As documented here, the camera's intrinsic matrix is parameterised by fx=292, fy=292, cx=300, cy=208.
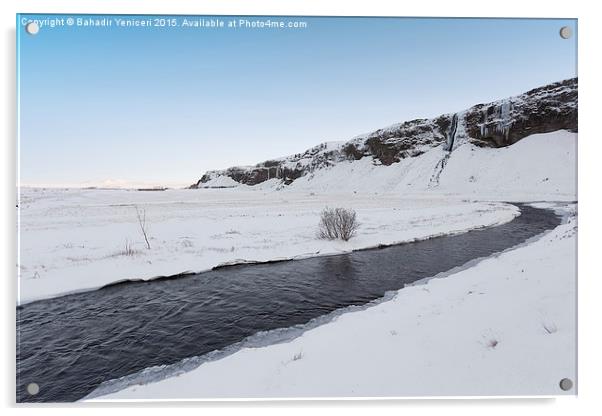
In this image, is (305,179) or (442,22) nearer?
(442,22)

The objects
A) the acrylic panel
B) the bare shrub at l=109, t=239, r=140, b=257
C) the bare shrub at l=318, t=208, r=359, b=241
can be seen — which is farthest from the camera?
the bare shrub at l=318, t=208, r=359, b=241

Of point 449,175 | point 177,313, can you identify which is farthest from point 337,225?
point 449,175

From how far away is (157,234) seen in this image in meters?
12.0

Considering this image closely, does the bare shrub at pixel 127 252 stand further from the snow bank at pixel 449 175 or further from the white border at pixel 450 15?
the snow bank at pixel 449 175

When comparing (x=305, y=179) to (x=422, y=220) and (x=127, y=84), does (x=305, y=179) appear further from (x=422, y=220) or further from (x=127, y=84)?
(x=127, y=84)

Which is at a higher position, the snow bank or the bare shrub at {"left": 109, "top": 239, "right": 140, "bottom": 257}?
the snow bank

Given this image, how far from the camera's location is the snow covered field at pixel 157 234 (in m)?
6.53

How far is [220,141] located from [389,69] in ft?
16.7

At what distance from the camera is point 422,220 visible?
57.4ft

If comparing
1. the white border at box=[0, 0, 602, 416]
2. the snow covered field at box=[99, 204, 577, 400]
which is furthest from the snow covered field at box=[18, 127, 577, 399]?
the white border at box=[0, 0, 602, 416]

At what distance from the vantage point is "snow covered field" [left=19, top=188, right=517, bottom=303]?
6.53 m

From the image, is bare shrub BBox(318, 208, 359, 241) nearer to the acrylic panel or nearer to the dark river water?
the dark river water

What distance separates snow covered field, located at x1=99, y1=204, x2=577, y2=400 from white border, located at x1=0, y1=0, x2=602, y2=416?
1.54ft

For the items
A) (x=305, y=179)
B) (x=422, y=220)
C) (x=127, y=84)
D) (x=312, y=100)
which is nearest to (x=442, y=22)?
(x=312, y=100)
